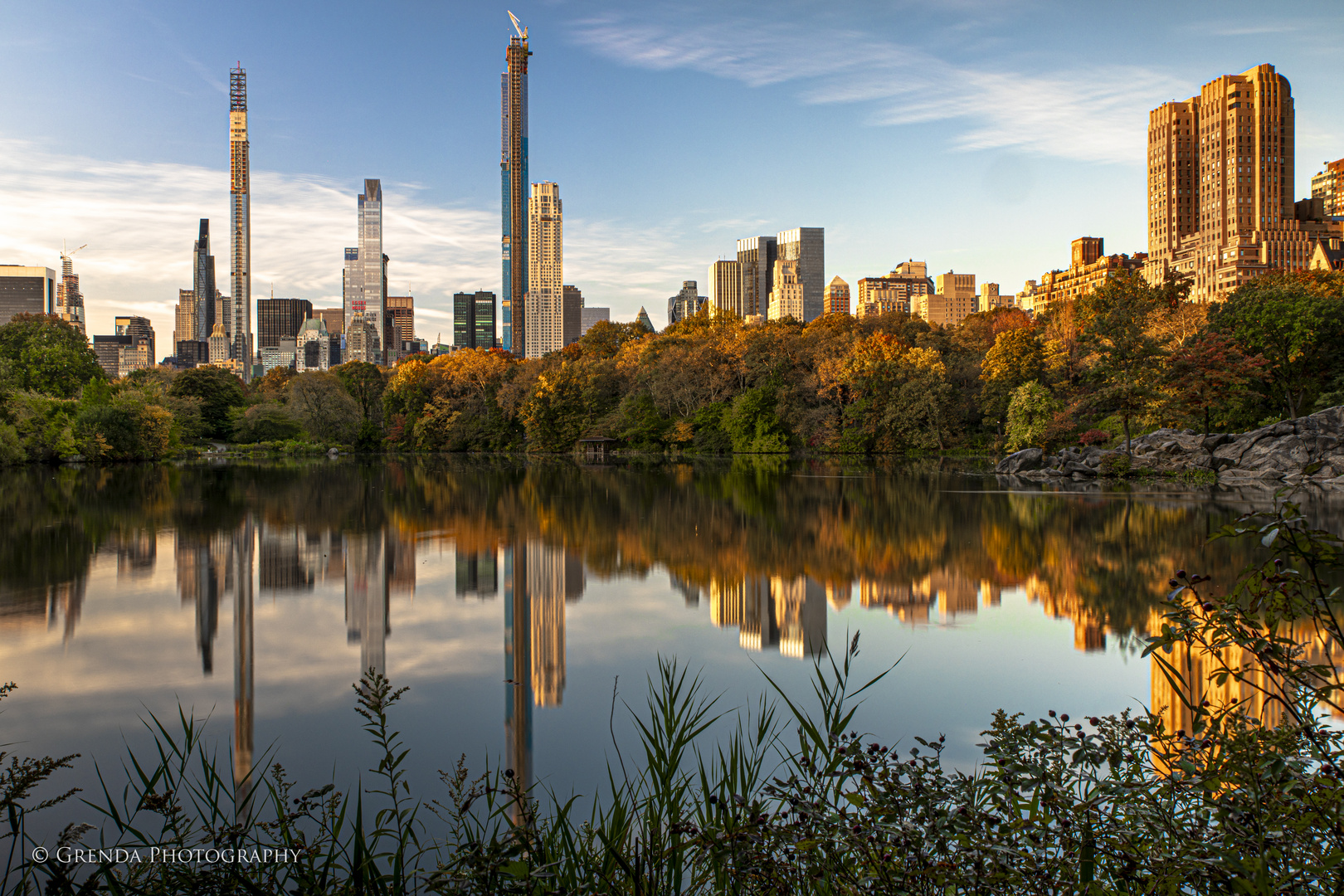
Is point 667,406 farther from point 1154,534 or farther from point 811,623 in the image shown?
point 811,623

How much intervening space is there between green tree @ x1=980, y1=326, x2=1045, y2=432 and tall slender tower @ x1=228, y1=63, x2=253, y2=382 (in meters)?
159

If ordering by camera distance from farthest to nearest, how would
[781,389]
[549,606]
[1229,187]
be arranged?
[1229,187] < [781,389] < [549,606]

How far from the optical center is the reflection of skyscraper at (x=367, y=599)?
6.76 metres

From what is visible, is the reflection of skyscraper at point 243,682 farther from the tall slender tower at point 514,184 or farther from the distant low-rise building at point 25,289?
the distant low-rise building at point 25,289

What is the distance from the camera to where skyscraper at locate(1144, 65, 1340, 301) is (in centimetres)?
10256

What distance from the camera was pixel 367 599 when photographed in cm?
888

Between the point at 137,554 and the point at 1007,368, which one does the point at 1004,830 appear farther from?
the point at 1007,368

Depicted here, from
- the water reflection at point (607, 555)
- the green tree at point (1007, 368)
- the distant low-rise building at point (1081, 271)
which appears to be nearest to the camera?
the water reflection at point (607, 555)

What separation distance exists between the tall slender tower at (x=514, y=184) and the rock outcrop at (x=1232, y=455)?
128 m

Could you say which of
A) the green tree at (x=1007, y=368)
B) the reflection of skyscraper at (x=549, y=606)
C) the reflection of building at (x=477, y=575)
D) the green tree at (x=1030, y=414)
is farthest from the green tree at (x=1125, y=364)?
the reflection of building at (x=477, y=575)

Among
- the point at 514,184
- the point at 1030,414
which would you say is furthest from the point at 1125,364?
the point at 514,184

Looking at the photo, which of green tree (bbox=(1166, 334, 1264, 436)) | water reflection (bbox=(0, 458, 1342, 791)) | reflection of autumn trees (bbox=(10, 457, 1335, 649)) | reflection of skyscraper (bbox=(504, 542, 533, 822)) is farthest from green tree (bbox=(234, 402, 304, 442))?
reflection of skyscraper (bbox=(504, 542, 533, 822))

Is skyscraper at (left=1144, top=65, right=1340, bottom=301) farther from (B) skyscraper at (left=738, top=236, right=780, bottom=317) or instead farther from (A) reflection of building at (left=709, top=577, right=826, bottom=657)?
(A) reflection of building at (left=709, top=577, right=826, bottom=657)

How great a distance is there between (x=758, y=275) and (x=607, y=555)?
189m
